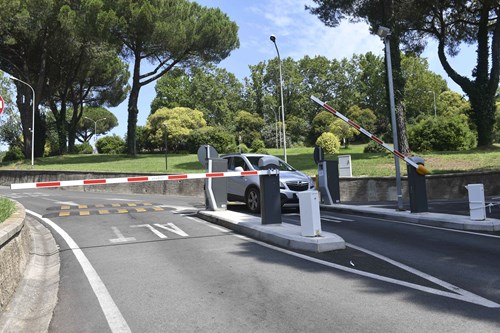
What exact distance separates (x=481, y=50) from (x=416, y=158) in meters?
19.3

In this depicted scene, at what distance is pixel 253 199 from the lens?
12.1 m

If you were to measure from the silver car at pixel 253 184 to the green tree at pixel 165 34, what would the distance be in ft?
74.1

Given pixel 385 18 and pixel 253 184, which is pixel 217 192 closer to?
pixel 253 184

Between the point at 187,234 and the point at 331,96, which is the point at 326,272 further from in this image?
the point at 331,96

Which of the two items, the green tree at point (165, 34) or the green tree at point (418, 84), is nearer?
the green tree at point (165, 34)

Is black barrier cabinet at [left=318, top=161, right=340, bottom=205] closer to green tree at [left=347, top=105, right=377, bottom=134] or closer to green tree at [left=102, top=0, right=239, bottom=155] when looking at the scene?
green tree at [left=102, top=0, right=239, bottom=155]

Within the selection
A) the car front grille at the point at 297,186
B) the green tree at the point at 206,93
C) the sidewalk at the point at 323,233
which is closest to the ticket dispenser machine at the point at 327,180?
the sidewalk at the point at 323,233

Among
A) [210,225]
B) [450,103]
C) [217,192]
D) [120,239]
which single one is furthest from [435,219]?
[450,103]

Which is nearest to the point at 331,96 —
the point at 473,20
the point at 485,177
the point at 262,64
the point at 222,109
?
the point at 262,64

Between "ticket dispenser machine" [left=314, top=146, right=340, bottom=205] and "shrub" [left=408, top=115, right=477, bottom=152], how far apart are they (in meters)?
18.1

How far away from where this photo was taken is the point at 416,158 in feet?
33.4

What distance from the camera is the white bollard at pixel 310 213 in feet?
24.0

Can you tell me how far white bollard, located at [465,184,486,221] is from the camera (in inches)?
348

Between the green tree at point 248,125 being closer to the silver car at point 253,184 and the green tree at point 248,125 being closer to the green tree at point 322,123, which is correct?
the green tree at point 322,123
